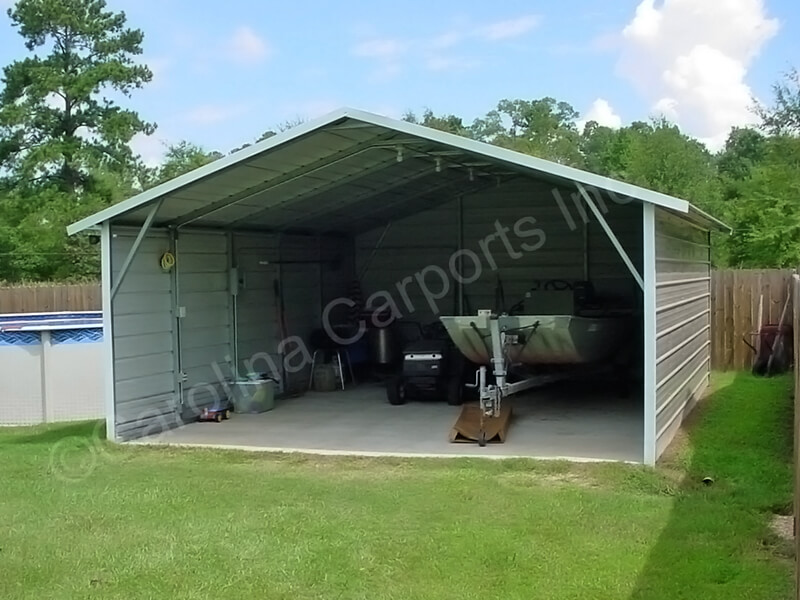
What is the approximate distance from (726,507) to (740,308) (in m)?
8.47

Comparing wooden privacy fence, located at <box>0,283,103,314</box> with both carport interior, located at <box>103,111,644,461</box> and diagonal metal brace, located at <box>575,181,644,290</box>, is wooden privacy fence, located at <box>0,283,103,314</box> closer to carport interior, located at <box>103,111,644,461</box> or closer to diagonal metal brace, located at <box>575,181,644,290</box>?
carport interior, located at <box>103,111,644,461</box>

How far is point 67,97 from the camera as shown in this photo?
76.5 feet

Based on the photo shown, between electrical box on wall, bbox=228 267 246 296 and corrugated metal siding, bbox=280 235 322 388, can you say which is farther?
corrugated metal siding, bbox=280 235 322 388

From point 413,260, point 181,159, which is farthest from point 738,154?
point 413,260

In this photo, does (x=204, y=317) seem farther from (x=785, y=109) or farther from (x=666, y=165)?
(x=666, y=165)

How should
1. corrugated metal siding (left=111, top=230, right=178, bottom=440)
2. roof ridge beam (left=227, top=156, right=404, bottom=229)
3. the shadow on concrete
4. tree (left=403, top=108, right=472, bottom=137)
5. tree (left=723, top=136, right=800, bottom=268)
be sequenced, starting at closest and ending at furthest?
the shadow on concrete
corrugated metal siding (left=111, top=230, right=178, bottom=440)
roof ridge beam (left=227, top=156, right=404, bottom=229)
tree (left=723, top=136, right=800, bottom=268)
tree (left=403, top=108, right=472, bottom=137)

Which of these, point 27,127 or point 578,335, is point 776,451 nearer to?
point 578,335

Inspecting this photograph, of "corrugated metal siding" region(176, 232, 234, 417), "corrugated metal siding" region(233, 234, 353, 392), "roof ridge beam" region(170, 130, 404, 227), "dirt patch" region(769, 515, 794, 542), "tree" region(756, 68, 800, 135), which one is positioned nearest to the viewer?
"dirt patch" region(769, 515, 794, 542)

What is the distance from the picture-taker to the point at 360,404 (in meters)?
11.3

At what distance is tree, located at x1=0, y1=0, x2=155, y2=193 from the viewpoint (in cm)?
2300

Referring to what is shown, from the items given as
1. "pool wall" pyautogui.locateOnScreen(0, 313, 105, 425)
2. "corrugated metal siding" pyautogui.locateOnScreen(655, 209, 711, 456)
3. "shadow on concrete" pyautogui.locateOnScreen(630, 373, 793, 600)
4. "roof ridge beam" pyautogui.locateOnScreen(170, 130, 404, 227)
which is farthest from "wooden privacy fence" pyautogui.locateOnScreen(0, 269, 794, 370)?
"pool wall" pyautogui.locateOnScreen(0, 313, 105, 425)

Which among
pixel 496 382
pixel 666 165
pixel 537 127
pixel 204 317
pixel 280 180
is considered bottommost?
pixel 496 382

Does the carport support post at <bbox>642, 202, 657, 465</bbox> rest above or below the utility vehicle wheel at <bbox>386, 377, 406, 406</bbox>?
above

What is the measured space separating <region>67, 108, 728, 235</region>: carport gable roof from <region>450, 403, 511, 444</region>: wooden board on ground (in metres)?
2.28
